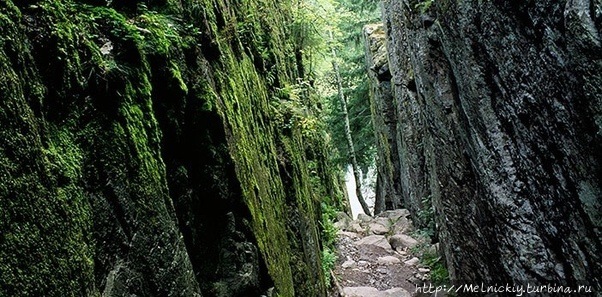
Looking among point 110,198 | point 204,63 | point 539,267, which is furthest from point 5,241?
point 539,267

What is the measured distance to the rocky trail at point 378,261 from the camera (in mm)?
10469

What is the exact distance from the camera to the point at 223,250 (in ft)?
14.2

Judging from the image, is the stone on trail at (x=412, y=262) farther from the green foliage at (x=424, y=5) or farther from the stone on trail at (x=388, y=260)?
the green foliage at (x=424, y=5)

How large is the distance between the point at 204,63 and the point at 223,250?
2.16 m

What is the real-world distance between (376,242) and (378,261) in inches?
70.0

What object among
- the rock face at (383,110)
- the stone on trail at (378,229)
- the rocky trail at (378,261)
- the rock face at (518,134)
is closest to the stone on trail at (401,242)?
the rocky trail at (378,261)

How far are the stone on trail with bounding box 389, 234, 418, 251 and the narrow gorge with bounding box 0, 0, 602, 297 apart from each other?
382 cm

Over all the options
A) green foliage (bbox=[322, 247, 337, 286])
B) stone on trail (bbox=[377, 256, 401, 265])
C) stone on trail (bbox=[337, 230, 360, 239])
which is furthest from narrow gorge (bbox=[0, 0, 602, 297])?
stone on trail (bbox=[337, 230, 360, 239])

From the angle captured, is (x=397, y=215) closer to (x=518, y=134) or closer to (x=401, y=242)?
(x=401, y=242)

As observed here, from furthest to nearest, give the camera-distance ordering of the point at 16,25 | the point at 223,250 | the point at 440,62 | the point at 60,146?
the point at 440,62
the point at 223,250
the point at 60,146
the point at 16,25

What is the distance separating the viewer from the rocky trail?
1047cm

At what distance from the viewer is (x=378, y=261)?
498 inches

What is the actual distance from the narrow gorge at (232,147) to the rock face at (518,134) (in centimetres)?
3

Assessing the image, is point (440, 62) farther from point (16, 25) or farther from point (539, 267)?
point (16, 25)
